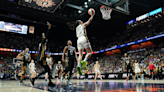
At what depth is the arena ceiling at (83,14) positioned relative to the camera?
712 inches

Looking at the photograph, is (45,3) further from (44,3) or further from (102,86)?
(102,86)

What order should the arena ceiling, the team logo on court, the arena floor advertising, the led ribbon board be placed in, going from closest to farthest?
the arena floor advertising
the led ribbon board
the team logo on court
the arena ceiling

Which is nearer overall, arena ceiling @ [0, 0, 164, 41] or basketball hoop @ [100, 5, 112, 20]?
basketball hoop @ [100, 5, 112, 20]

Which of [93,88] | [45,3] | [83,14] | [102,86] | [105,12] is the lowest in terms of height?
[102,86]

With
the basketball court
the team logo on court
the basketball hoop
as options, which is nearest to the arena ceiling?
the team logo on court

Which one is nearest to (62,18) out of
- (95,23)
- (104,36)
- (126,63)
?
(95,23)

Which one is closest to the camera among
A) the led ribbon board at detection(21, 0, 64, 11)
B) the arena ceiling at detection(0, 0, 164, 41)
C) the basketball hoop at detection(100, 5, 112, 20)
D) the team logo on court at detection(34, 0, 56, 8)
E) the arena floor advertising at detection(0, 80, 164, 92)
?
the arena floor advertising at detection(0, 80, 164, 92)

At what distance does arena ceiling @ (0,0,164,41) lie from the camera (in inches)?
712

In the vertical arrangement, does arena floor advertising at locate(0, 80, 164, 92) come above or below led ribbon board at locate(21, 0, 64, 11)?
below

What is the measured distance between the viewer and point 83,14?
20.0 meters

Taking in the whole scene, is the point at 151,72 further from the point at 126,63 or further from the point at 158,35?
the point at 158,35

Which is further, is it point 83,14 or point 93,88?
point 83,14

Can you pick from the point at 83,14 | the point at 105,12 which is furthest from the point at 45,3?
the point at 105,12

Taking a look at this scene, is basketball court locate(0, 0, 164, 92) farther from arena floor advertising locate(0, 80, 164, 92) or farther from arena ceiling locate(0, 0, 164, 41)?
arena ceiling locate(0, 0, 164, 41)
